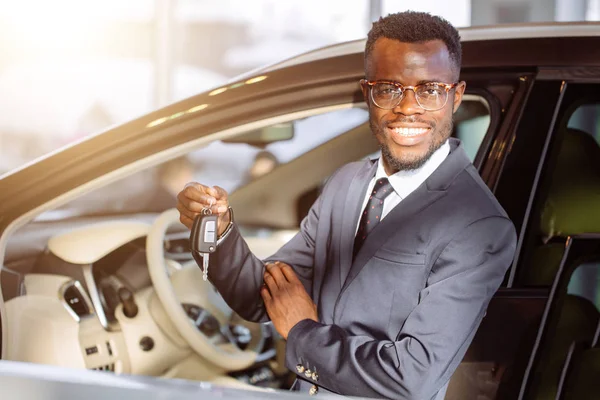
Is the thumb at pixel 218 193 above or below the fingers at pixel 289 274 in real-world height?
above

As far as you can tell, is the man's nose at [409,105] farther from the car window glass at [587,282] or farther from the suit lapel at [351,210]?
the car window glass at [587,282]

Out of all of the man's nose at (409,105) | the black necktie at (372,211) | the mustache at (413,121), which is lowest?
the black necktie at (372,211)

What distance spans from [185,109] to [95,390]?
24.6 inches

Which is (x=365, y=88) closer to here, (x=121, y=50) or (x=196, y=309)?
(x=196, y=309)

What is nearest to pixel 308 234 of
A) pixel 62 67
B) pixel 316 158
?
pixel 316 158

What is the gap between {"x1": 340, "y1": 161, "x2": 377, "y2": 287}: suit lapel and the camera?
4.53ft

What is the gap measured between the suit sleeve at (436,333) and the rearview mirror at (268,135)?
0.47 m

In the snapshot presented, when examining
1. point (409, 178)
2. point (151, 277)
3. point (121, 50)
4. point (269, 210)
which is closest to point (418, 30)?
point (409, 178)

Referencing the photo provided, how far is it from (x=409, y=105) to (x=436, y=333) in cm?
39

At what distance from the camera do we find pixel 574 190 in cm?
134

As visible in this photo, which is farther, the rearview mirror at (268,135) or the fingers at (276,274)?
the rearview mirror at (268,135)

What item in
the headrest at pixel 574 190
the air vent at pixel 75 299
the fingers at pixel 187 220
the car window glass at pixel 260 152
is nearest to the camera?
the headrest at pixel 574 190

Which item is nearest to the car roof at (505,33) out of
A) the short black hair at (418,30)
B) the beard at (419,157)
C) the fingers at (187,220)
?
the short black hair at (418,30)

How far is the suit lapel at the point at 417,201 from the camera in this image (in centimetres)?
130
